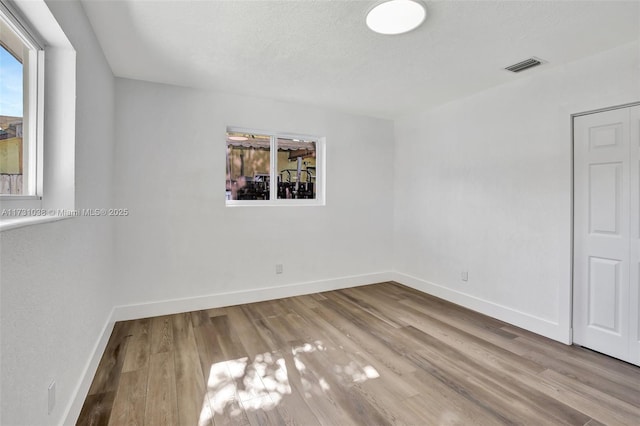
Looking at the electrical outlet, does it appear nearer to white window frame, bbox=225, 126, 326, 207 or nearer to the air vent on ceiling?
Result: white window frame, bbox=225, 126, 326, 207

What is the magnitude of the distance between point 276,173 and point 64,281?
105 inches

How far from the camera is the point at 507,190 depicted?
3182 millimetres

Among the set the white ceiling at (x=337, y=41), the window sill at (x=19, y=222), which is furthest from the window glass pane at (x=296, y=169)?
the window sill at (x=19, y=222)

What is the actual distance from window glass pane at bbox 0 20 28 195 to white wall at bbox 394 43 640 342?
3.66 metres

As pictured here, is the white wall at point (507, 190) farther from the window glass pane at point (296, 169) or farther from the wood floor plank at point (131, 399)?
the wood floor plank at point (131, 399)

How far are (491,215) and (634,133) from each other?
129cm

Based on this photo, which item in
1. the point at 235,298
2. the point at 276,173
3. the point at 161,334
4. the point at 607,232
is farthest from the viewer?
the point at 276,173

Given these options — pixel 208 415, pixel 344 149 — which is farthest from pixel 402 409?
pixel 344 149

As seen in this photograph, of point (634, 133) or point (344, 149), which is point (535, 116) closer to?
point (634, 133)

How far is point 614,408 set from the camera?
72.7 inches

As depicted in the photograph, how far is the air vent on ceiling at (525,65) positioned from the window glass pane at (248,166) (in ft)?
8.71

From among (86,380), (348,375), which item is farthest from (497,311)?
(86,380)

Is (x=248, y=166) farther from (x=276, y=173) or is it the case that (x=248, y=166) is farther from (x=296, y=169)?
(x=296, y=169)

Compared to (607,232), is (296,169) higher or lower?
higher
